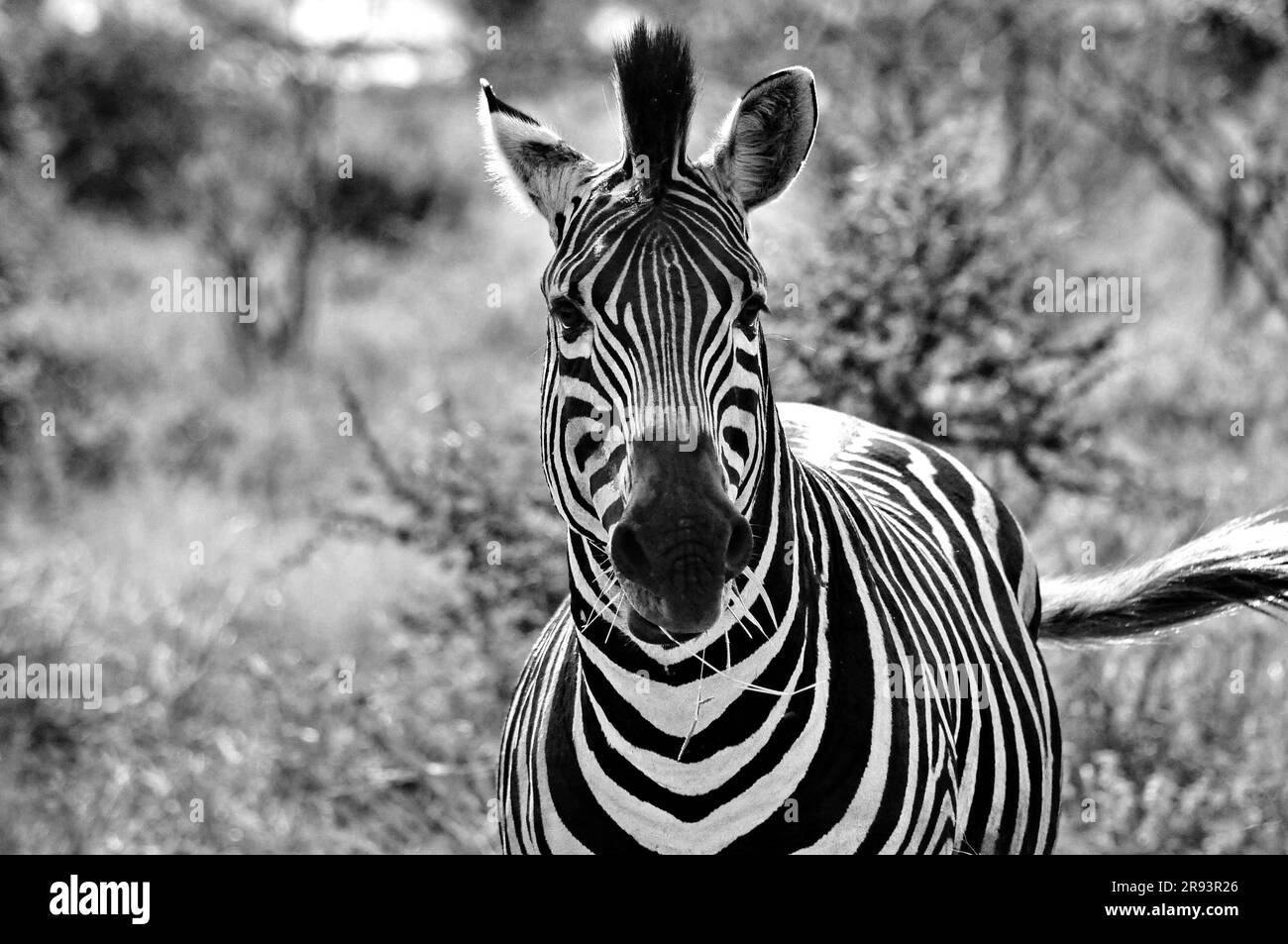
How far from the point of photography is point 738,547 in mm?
2449

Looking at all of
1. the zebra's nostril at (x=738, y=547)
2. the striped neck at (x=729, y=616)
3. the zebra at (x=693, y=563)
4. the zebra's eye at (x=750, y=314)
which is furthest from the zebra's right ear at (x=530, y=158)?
the zebra's nostril at (x=738, y=547)

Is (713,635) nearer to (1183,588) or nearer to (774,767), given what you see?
(774,767)

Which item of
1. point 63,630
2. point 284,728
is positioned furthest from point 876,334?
point 63,630

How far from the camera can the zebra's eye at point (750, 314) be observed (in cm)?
274

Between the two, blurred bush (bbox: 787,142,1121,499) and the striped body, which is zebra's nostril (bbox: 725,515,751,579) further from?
blurred bush (bbox: 787,142,1121,499)

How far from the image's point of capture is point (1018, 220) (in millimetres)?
7480

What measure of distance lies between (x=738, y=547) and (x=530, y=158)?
1016 mm

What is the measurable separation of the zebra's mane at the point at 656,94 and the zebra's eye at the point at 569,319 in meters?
0.28

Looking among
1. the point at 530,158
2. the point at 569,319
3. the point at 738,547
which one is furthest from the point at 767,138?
the point at 738,547

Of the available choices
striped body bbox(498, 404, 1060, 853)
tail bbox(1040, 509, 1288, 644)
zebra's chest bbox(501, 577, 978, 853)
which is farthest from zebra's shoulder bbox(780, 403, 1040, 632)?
zebra's chest bbox(501, 577, 978, 853)

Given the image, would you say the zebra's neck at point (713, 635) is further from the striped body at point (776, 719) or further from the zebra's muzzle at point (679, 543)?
the zebra's muzzle at point (679, 543)

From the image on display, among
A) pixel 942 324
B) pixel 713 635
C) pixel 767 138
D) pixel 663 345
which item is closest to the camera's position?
pixel 663 345

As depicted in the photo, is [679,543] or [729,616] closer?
[679,543]

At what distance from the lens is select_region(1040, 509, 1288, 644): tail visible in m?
3.83
